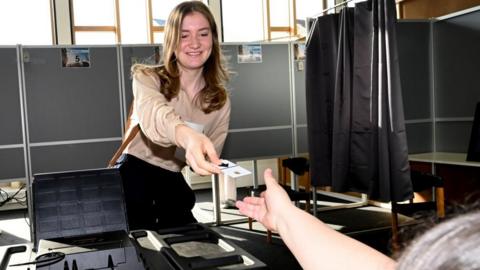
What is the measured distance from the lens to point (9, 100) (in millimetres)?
3479

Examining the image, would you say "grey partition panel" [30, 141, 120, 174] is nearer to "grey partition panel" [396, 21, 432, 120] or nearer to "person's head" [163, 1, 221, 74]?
"person's head" [163, 1, 221, 74]

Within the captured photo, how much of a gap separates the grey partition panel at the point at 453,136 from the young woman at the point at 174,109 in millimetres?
2959

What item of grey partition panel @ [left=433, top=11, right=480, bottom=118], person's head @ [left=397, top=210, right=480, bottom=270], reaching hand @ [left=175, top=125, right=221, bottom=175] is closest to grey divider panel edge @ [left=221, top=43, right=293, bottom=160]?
grey partition panel @ [left=433, top=11, right=480, bottom=118]

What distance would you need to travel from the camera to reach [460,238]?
36 centimetres

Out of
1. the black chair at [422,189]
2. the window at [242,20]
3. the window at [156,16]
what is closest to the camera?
the black chair at [422,189]

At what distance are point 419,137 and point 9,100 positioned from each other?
11.4 feet

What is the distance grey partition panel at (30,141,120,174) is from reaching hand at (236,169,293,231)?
9.66 ft

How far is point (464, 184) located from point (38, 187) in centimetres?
345

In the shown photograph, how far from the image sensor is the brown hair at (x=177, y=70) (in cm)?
141

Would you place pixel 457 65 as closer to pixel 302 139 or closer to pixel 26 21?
pixel 302 139

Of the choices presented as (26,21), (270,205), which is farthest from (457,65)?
(26,21)

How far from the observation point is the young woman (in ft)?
4.58

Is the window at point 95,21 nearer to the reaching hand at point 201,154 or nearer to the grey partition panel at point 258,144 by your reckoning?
the grey partition panel at point 258,144

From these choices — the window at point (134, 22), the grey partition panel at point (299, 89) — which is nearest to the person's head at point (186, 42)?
the grey partition panel at point (299, 89)
